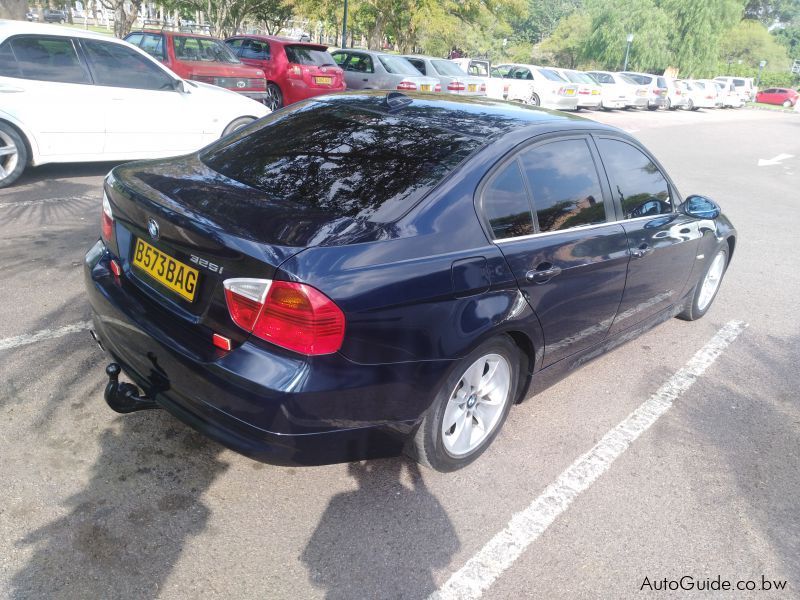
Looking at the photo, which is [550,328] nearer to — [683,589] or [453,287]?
[453,287]

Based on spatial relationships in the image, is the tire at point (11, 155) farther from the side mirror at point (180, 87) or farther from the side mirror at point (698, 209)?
the side mirror at point (698, 209)

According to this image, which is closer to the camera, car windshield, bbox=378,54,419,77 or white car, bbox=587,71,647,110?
car windshield, bbox=378,54,419,77

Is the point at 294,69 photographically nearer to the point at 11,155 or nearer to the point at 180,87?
the point at 180,87

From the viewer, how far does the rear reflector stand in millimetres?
2367

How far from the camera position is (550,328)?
315 centimetres

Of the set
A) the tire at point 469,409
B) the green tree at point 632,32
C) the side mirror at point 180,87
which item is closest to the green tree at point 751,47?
the green tree at point 632,32

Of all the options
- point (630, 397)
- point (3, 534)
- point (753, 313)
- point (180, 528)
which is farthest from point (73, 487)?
point (753, 313)

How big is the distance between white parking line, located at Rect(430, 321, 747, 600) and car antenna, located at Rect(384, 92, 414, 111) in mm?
2022

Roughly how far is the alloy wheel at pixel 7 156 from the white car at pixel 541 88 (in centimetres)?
1855

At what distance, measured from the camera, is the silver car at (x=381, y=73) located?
54.0 ft

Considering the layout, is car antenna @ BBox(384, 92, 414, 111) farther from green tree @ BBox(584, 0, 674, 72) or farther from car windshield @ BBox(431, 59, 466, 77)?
green tree @ BBox(584, 0, 674, 72)

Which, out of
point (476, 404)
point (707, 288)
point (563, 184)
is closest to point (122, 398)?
point (476, 404)

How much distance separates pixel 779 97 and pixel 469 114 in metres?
60.1

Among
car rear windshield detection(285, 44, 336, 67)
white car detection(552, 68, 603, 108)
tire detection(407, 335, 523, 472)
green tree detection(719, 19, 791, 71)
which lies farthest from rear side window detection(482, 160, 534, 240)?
green tree detection(719, 19, 791, 71)
